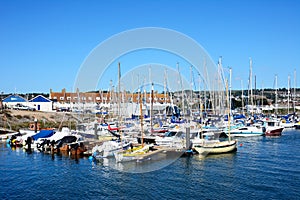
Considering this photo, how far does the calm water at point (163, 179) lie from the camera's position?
19.8 meters

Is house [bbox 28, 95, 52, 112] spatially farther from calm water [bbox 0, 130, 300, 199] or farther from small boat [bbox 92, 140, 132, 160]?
small boat [bbox 92, 140, 132, 160]

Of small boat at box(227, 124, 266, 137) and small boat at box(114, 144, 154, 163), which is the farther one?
small boat at box(227, 124, 266, 137)

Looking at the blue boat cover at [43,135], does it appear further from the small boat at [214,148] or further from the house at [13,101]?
the house at [13,101]

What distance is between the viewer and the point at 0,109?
65875 mm

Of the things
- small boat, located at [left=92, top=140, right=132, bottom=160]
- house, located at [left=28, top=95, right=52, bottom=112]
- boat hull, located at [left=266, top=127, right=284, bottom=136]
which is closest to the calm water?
small boat, located at [left=92, top=140, right=132, bottom=160]

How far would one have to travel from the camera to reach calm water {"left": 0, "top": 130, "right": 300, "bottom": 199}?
19.8 m

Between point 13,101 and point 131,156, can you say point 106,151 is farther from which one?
point 13,101

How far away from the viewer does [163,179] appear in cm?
2302

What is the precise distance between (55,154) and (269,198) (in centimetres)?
2343

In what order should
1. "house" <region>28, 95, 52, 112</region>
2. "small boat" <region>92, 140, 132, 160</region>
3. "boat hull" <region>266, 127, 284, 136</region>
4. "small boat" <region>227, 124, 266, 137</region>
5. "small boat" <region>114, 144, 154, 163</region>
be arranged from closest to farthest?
"small boat" <region>114, 144, 154, 163</region>
"small boat" <region>92, 140, 132, 160</region>
"small boat" <region>227, 124, 266, 137</region>
"boat hull" <region>266, 127, 284, 136</region>
"house" <region>28, 95, 52, 112</region>

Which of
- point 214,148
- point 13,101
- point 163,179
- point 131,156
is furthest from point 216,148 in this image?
point 13,101

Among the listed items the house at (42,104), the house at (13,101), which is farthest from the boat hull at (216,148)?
the house at (13,101)

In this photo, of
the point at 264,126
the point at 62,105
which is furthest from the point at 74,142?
the point at 62,105

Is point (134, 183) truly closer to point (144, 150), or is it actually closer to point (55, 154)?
point (144, 150)
